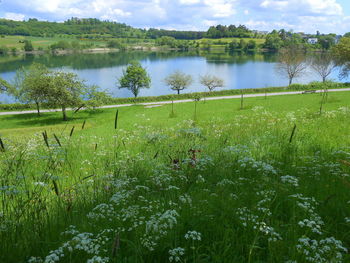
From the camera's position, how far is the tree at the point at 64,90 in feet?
114

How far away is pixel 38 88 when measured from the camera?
114 ft

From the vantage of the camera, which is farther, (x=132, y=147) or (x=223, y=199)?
(x=132, y=147)

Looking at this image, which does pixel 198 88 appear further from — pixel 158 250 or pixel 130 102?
pixel 158 250

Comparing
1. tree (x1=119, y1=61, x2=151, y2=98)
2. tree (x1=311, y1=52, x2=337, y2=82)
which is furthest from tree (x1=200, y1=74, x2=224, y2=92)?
tree (x1=311, y1=52, x2=337, y2=82)

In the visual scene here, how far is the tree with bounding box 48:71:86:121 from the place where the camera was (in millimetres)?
34844

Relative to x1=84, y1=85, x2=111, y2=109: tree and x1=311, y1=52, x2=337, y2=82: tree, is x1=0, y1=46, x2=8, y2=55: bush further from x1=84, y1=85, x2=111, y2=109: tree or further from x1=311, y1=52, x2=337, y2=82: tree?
x1=311, y1=52, x2=337, y2=82: tree

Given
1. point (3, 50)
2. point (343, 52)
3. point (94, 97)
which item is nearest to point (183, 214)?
point (94, 97)

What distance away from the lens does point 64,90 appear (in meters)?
34.9

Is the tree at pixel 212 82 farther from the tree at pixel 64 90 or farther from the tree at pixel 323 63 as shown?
the tree at pixel 64 90

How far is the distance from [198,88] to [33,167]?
3000 inches

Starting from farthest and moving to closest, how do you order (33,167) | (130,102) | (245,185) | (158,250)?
(130,102)
(33,167)
(245,185)
(158,250)

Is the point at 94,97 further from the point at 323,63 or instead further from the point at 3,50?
the point at 3,50

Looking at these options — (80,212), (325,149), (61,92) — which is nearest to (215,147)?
(325,149)

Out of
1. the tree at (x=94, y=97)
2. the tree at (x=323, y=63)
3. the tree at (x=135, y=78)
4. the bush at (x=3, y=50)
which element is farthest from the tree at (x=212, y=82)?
the bush at (x=3, y=50)
